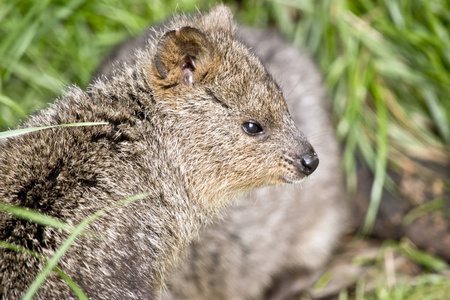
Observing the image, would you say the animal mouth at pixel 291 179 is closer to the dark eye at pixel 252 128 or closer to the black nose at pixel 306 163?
the black nose at pixel 306 163

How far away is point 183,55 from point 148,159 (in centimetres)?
59

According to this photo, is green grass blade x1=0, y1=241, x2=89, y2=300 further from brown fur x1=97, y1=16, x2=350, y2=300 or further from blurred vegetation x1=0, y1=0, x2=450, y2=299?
blurred vegetation x1=0, y1=0, x2=450, y2=299

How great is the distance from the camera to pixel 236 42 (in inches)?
139

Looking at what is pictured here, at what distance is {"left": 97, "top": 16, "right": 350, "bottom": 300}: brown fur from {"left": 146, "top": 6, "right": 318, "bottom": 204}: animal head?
98cm

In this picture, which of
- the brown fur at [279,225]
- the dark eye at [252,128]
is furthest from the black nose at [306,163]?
the brown fur at [279,225]

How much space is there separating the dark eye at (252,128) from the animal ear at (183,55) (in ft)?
1.21

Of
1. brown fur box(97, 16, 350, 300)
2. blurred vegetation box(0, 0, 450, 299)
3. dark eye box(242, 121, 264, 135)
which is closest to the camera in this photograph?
dark eye box(242, 121, 264, 135)

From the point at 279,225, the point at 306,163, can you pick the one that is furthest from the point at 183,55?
the point at 279,225

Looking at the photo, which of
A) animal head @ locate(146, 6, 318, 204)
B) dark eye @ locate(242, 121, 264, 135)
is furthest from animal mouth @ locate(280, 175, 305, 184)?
dark eye @ locate(242, 121, 264, 135)

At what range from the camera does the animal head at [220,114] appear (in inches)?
128

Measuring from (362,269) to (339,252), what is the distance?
0.97 ft

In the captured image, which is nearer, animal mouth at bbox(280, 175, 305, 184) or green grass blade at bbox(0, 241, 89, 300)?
green grass blade at bbox(0, 241, 89, 300)

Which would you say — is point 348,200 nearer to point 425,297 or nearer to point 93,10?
point 425,297

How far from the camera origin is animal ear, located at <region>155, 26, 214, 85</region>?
316 cm
